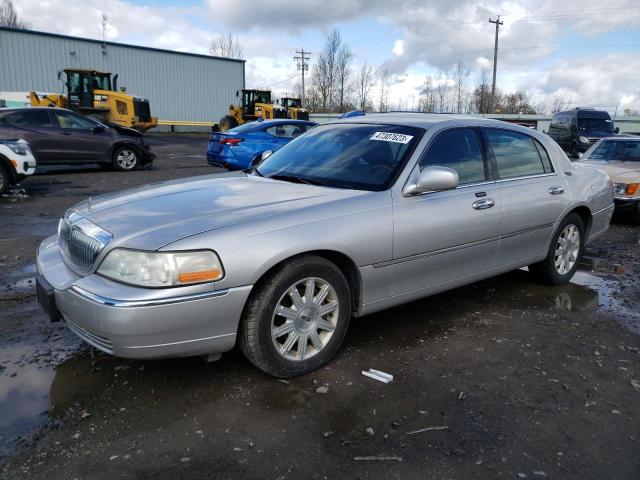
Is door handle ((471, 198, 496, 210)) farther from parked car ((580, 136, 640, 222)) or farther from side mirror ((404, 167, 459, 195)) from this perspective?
parked car ((580, 136, 640, 222))

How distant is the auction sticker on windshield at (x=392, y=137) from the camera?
A: 12.9 feet

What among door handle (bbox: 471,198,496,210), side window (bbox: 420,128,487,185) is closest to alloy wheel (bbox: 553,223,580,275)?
door handle (bbox: 471,198,496,210)

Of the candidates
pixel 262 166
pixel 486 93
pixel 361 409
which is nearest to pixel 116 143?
pixel 262 166

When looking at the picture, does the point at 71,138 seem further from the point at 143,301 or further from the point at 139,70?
the point at 139,70

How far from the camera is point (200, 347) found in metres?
2.86

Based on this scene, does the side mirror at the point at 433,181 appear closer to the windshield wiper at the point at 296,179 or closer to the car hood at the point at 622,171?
the windshield wiper at the point at 296,179

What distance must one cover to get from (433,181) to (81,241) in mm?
2273

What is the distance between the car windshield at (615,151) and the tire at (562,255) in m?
5.35

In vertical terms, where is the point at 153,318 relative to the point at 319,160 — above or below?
below

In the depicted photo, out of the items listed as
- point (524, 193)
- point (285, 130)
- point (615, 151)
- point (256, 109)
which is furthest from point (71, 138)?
point (256, 109)

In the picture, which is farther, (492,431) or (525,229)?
(525,229)

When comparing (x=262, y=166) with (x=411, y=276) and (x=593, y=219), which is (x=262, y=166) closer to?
(x=411, y=276)

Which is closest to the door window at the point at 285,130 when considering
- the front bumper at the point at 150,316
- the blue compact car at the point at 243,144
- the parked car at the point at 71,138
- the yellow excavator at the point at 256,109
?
the blue compact car at the point at 243,144

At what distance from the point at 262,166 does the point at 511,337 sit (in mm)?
2475
